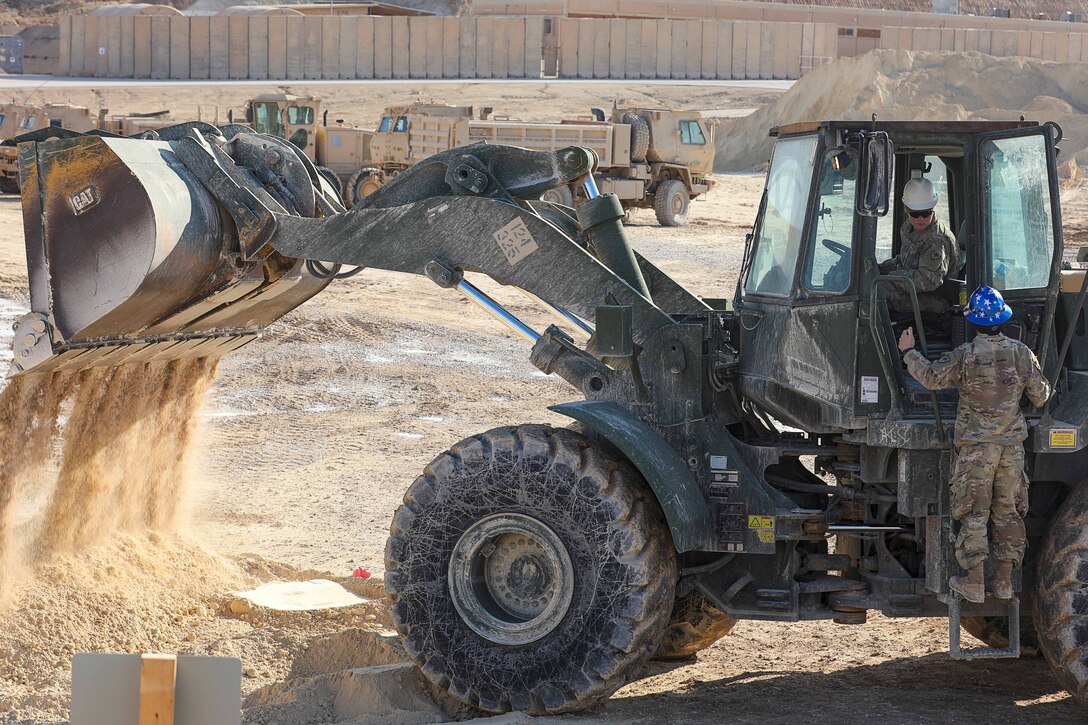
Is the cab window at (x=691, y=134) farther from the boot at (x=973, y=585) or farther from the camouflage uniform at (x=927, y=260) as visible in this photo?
the boot at (x=973, y=585)

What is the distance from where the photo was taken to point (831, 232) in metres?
5.82

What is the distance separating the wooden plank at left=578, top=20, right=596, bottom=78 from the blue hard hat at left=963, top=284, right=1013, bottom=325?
1936 inches

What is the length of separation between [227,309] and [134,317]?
74cm

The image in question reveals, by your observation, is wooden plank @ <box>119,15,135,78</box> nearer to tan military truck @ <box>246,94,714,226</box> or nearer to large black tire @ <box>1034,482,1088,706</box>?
tan military truck @ <box>246,94,714,226</box>

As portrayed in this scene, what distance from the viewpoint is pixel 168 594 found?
807 centimetres

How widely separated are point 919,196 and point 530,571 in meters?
2.40

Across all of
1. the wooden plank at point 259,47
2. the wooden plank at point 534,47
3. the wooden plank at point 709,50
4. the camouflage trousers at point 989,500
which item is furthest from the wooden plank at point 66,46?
the camouflage trousers at point 989,500

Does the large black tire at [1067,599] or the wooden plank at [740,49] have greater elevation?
the wooden plank at [740,49]

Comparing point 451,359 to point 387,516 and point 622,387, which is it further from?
point 622,387

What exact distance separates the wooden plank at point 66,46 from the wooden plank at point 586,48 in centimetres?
2021

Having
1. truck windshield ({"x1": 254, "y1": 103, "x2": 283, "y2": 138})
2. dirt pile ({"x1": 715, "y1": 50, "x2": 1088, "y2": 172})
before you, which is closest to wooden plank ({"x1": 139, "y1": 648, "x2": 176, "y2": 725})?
truck windshield ({"x1": 254, "y1": 103, "x2": 283, "y2": 138})

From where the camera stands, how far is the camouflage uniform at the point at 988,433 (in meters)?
5.44

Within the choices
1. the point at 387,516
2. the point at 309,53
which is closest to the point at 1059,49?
the point at 309,53

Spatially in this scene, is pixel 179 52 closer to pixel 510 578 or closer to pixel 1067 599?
pixel 510 578
